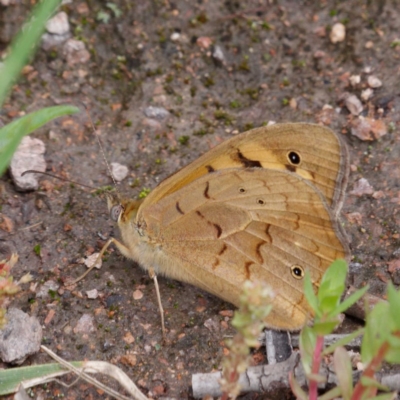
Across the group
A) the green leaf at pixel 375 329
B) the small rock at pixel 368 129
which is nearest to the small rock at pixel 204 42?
the small rock at pixel 368 129

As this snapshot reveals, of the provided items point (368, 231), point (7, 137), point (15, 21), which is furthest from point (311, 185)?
point (15, 21)

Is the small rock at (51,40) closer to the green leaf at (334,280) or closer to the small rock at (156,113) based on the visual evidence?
the small rock at (156,113)

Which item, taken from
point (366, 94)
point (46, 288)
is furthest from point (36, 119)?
point (366, 94)

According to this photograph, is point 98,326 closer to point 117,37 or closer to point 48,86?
point 48,86

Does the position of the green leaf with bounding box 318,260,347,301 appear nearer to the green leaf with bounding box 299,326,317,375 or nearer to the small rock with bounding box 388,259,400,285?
the green leaf with bounding box 299,326,317,375

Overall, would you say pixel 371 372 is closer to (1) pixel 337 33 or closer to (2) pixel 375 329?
(2) pixel 375 329
